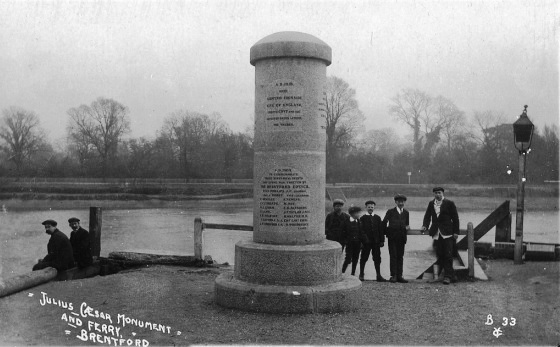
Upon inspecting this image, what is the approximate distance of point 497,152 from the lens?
61938mm

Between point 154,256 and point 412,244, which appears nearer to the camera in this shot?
point 154,256

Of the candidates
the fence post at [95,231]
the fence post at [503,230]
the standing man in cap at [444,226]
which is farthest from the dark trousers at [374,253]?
the fence post at [95,231]

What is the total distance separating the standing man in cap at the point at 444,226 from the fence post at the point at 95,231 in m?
7.69

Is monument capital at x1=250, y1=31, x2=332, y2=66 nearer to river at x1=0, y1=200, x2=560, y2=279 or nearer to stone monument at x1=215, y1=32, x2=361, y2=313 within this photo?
stone monument at x1=215, y1=32, x2=361, y2=313

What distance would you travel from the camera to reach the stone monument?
7.20 metres

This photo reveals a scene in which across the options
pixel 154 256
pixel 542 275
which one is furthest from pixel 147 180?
pixel 542 275

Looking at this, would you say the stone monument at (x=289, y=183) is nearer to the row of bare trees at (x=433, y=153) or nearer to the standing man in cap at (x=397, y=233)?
the standing man in cap at (x=397, y=233)

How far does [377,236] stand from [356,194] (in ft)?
144

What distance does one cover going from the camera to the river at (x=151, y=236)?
1641 centimetres

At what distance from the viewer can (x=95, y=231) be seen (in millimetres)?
13195

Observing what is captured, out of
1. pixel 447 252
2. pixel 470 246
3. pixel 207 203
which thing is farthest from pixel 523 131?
pixel 207 203

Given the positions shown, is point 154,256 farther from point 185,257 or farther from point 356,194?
point 356,194

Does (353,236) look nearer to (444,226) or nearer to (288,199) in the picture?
(444,226)

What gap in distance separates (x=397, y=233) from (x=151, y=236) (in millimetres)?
16957
